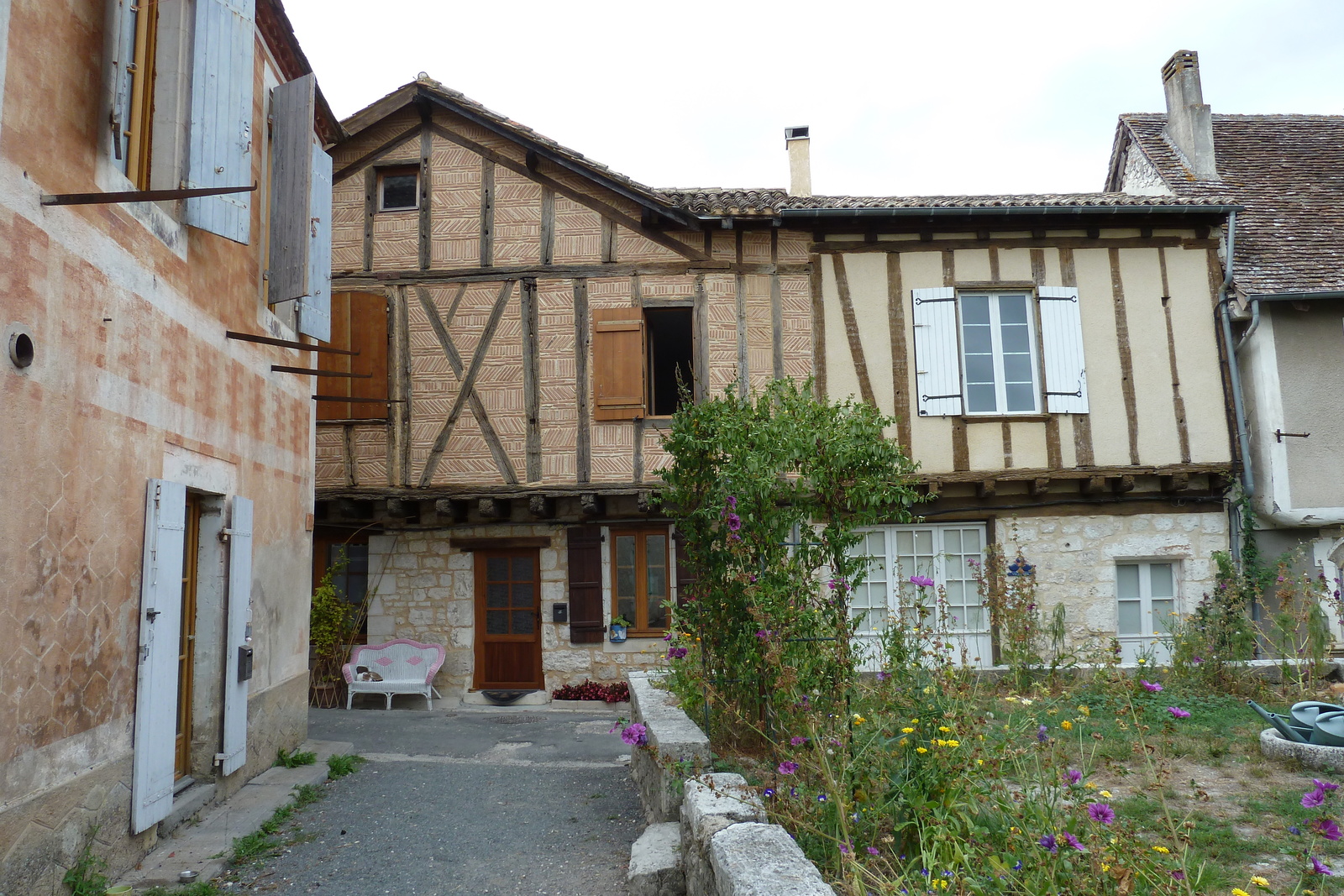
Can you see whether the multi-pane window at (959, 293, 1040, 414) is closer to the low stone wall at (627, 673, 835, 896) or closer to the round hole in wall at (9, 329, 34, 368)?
the low stone wall at (627, 673, 835, 896)

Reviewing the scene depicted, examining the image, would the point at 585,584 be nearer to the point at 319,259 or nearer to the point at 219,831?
the point at 319,259

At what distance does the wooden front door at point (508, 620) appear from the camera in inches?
361

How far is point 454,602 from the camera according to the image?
9.17m

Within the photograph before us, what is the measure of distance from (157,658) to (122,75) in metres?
2.58

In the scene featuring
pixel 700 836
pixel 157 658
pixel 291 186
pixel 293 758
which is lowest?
pixel 293 758

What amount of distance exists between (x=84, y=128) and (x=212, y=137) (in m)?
0.70

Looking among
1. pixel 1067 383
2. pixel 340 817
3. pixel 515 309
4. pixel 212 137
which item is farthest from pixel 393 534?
pixel 1067 383

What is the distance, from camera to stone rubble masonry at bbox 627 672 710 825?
3828 millimetres

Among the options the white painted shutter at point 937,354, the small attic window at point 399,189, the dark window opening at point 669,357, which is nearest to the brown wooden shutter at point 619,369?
the dark window opening at point 669,357

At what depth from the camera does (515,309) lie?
9047mm

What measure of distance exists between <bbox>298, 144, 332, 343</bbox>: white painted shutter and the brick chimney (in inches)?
362

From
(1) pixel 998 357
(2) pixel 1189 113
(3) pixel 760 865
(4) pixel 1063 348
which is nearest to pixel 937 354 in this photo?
(1) pixel 998 357

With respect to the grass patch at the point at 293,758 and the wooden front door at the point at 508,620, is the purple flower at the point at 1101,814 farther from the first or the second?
the wooden front door at the point at 508,620

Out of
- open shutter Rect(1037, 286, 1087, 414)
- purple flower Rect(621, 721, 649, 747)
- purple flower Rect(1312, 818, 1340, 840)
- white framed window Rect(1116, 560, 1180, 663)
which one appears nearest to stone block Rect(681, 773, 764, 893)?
purple flower Rect(621, 721, 649, 747)
